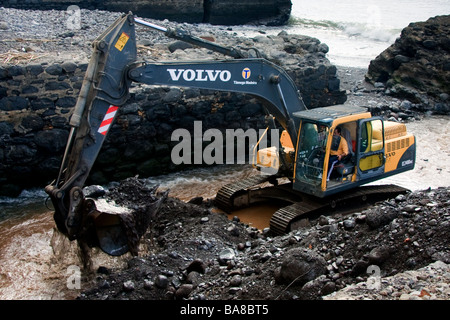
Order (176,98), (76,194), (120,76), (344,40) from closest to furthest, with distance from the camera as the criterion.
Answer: (76,194)
(120,76)
(176,98)
(344,40)

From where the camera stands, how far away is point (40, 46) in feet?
36.4

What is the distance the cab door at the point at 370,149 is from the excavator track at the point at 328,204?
1.10 feet

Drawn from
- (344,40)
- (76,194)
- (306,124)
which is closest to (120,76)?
(76,194)

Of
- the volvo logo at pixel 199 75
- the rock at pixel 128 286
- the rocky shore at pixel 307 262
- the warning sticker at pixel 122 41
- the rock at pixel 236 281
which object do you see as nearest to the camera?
the rocky shore at pixel 307 262

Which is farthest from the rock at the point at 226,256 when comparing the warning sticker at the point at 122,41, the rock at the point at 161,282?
the warning sticker at the point at 122,41

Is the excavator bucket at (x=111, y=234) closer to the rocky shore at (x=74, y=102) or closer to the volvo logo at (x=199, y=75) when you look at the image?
the volvo logo at (x=199, y=75)

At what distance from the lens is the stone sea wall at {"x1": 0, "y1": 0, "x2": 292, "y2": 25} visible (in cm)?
2086

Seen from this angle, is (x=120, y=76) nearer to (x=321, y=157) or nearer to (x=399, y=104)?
(x=321, y=157)

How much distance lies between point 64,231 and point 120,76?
199cm

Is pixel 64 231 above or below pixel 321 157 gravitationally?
below

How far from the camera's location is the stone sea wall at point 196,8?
68.4 ft

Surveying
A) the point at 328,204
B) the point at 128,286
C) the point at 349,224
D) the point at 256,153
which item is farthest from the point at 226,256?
the point at 256,153

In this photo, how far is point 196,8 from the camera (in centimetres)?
2447

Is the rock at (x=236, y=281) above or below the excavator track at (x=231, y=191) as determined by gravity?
above
